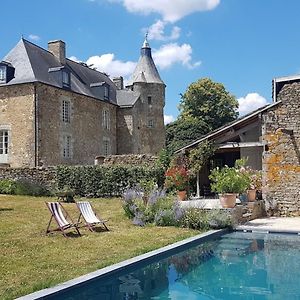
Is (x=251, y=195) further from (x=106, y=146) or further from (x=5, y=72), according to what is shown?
(x=106, y=146)

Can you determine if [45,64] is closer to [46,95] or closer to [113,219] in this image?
[46,95]

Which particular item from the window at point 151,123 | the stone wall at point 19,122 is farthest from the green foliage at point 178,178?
the window at point 151,123

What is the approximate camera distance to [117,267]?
6.45 m

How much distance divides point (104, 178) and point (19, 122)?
9.44 meters

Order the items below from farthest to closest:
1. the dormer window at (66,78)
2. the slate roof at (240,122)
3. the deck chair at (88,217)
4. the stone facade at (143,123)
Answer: the stone facade at (143,123) < the dormer window at (66,78) < the slate roof at (240,122) < the deck chair at (88,217)

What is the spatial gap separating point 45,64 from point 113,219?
727 inches

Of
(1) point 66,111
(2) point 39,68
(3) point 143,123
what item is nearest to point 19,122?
(1) point 66,111

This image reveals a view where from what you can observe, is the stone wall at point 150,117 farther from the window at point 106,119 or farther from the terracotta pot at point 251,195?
the terracotta pot at point 251,195

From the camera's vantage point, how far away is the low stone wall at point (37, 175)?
65.1 feet

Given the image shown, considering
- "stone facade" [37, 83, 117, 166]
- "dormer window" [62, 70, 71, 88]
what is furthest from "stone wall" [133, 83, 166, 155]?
"dormer window" [62, 70, 71, 88]

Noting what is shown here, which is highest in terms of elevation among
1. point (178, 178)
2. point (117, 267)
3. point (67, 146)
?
point (67, 146)

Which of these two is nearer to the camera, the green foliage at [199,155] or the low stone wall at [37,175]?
the green foliage at [199,155]

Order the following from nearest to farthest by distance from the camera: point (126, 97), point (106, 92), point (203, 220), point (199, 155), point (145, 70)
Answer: point (203, 220) < point (199, 155) < point (106, 92) < point (126, 97) < point (145, 70)

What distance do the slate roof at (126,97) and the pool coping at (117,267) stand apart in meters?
24.4
